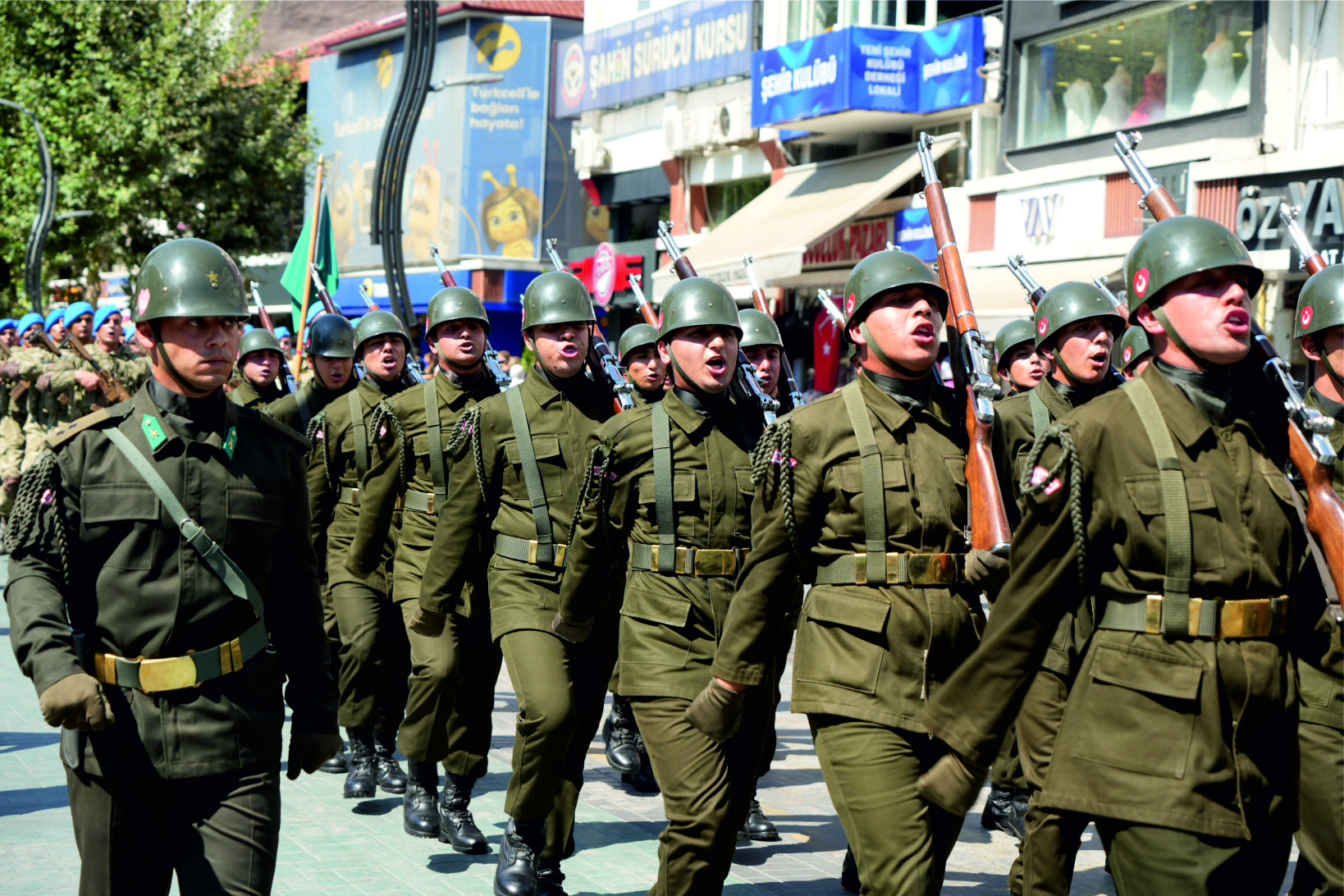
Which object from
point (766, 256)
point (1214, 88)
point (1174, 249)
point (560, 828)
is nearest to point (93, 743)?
point (560, 828)

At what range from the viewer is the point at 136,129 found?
3409 cm

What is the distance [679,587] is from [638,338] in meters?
3.72

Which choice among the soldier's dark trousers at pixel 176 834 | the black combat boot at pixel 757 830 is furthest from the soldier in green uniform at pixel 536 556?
the soldier's dark trousers at pixel 176 834

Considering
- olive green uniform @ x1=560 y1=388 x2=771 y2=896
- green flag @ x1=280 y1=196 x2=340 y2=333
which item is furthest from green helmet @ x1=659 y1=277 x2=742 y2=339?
green flag @ x1=280 y1=196 x2=340 y2=333

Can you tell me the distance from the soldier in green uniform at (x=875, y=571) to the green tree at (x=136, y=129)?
3028cm

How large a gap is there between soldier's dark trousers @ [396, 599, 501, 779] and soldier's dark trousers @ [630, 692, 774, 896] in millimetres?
1780

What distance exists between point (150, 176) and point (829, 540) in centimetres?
3212

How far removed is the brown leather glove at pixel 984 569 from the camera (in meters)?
4.98

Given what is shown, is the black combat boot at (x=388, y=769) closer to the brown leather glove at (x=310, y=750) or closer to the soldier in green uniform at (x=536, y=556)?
the soldier in green uniform at (x=536, y=556)

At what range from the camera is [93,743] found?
4.14 meters

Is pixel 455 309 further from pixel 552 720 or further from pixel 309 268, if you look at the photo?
pixel 309 268

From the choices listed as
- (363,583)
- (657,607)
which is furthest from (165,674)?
(363,583)

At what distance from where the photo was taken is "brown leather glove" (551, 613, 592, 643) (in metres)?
6.37

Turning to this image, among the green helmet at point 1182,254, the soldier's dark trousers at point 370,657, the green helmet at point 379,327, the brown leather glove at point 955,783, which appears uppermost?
the green helmet at point 1182,254
